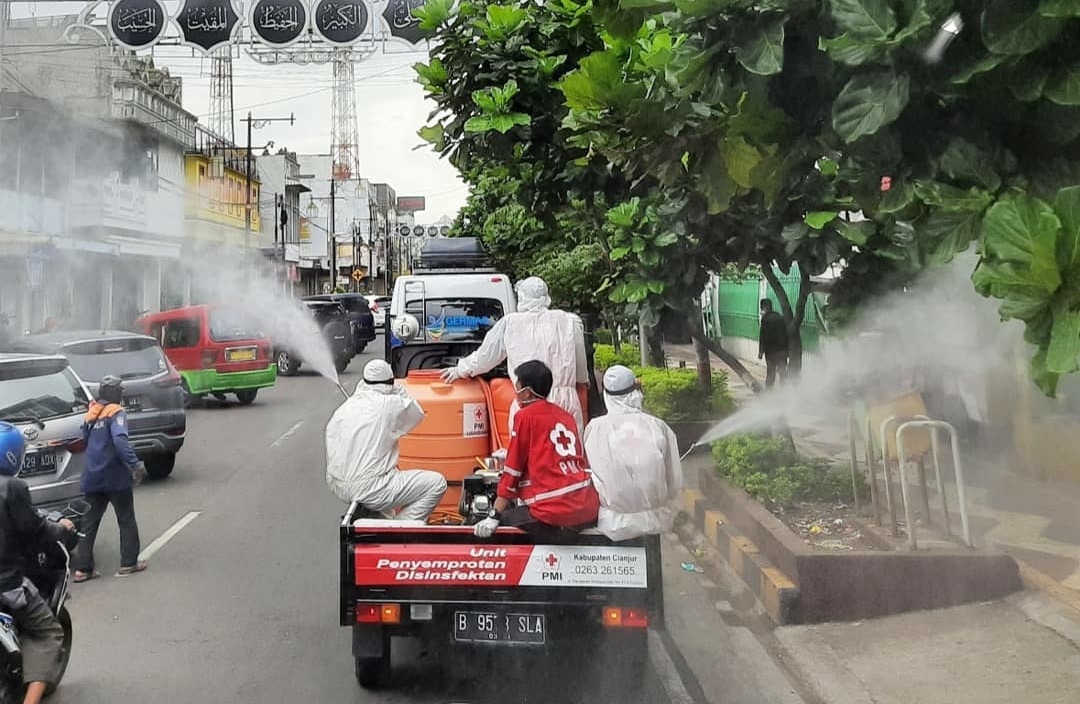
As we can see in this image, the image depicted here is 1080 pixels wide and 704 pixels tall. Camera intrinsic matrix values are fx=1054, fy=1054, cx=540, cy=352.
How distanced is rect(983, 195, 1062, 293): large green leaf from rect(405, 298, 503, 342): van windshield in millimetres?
9903

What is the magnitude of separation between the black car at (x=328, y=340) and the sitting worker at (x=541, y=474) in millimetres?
18419

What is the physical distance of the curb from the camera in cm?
625

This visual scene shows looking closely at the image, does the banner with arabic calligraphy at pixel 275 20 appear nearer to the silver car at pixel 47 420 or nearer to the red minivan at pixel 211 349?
the red minivan at pixel 211 349

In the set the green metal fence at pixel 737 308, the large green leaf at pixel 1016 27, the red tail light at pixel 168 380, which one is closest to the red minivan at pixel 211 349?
the red tail light at pixel 168 380

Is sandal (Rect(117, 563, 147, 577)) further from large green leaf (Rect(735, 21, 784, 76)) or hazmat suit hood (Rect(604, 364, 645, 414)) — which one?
large green leaf (Rect(735, 21, 784, 76))

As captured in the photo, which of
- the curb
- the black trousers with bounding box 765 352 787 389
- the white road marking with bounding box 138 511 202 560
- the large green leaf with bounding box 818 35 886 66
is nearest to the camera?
the large green leaf with bounding box 818 35 886 66

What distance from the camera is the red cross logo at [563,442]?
5074 mm

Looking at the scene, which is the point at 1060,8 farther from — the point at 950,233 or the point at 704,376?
the point at 704,376

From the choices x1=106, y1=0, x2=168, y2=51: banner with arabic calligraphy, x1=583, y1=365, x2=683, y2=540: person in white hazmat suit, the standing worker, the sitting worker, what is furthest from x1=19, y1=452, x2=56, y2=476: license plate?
x1=106, y1=0, x2=168, y2=51: banner with arabic calligraphy

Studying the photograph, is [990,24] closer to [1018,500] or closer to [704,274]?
[704,274]

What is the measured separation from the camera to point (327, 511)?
388 inches

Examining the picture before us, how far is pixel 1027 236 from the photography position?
2.45 meters

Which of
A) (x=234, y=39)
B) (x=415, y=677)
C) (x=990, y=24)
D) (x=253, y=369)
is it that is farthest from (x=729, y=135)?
(x=253, y=369)

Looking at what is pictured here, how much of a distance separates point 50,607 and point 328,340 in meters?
18.8
